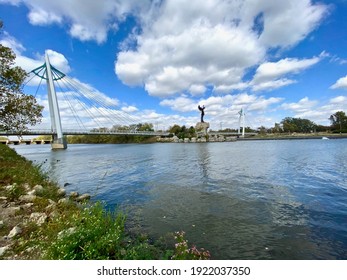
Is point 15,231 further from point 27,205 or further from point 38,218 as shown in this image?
point 27,205

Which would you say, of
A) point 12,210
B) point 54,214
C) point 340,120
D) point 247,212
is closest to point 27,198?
point 12,210

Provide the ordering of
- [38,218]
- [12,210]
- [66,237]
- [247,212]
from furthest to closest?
1. [247,212]
2. [12,210]
3. [38,218]
4. [66,237]

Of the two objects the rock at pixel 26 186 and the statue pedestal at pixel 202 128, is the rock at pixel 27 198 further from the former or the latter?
the statue pedestal at pixel 202 128

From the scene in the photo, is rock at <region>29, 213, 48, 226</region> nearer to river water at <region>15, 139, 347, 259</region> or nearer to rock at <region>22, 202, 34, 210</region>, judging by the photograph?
rock at <region>22, 202, 34, 210</region>

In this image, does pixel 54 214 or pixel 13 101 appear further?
pixel 13 101

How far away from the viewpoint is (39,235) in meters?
4.75

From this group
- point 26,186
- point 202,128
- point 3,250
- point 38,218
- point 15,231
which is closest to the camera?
point 3,250

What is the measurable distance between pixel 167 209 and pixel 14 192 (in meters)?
6.31

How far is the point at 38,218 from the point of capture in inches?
224

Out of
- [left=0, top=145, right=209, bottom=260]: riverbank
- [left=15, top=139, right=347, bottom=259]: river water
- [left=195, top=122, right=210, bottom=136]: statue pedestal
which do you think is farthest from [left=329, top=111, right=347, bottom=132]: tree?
[left=0, top=145, right=209, bottom=260]: riverbank

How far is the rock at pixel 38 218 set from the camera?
5.48m

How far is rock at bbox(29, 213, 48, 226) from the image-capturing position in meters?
5.48

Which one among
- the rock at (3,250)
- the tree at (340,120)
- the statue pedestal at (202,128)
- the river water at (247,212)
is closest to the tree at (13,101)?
the river water at (247,212)
